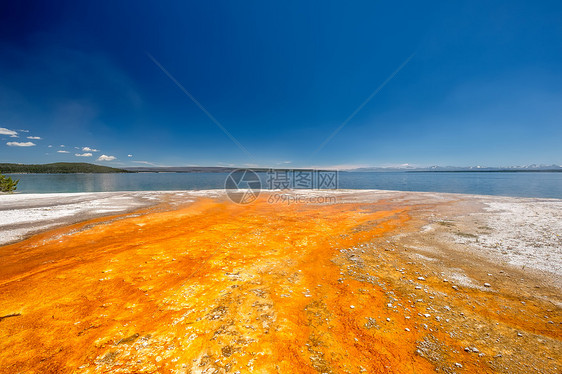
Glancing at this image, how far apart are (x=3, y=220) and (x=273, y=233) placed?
17657 mm

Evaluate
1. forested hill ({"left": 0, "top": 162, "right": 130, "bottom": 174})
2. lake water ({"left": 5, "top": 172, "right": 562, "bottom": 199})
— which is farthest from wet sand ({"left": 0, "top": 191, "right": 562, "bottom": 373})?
forested hill ({"left": 0, "top": 162, "right": 130, "bottom": 174})

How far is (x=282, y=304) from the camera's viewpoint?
16.6 feet

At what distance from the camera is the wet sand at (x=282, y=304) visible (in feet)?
11.7

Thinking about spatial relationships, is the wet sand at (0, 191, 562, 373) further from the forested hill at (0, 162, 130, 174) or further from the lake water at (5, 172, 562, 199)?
the forested hill at (0, 162, 130, 174)

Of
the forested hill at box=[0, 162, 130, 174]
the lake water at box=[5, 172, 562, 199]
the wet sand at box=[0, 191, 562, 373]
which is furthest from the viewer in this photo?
the forested hill at box=[0, 162, 130, 174]

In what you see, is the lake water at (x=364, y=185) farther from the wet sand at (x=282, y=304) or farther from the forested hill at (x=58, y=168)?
the forested hill at (x=58, y=168)

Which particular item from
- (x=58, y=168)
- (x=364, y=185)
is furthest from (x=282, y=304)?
(x=58, y=168)

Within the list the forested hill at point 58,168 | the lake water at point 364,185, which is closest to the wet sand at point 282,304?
the lake water at point 364,185

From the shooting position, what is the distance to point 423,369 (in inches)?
133

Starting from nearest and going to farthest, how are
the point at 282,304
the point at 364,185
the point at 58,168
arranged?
the point at 282,304 → the point at 364,185 → the point at 58,168

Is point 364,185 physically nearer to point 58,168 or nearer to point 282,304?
point 282,304

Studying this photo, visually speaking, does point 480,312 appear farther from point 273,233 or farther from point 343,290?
point 273,233

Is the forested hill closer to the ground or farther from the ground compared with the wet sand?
farther from the ground

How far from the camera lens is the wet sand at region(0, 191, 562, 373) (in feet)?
11.7
